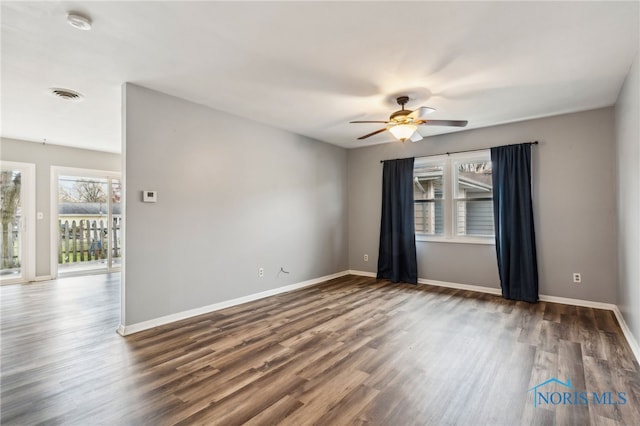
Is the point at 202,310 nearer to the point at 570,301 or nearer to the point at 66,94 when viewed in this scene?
the point at 66,94

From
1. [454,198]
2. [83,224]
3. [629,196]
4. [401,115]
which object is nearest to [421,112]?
[401,115]

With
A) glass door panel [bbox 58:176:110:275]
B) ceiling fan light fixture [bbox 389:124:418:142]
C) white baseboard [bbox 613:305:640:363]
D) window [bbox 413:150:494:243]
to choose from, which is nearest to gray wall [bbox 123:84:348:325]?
window [bbox 413:150:494:243]

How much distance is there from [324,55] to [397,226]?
368cm

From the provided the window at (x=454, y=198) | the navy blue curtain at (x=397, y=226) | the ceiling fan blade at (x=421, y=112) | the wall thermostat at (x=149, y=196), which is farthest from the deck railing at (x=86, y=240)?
the ceiling fan blade at (x=421, y=112)

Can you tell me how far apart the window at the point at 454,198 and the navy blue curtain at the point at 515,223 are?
276 mm

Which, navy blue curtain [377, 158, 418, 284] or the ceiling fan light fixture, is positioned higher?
the ceiling fan light fixture

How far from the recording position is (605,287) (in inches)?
157

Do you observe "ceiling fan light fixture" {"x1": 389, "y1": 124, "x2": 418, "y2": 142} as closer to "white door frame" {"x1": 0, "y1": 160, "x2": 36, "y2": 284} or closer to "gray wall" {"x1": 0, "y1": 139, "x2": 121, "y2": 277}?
"gray wall" {"x1": 0, "y1": 139, "x2": 121, "y2": 277}

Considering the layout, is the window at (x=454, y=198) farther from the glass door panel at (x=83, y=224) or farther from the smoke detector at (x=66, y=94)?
the glass door panel at (x=83, y=224)

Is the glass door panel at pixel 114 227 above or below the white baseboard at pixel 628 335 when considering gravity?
above

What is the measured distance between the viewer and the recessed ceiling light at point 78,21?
6.93 feet

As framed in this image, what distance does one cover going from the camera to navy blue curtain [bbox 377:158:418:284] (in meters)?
5.53

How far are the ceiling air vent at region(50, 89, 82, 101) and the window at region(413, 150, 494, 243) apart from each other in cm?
511

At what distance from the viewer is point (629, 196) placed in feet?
9.84
